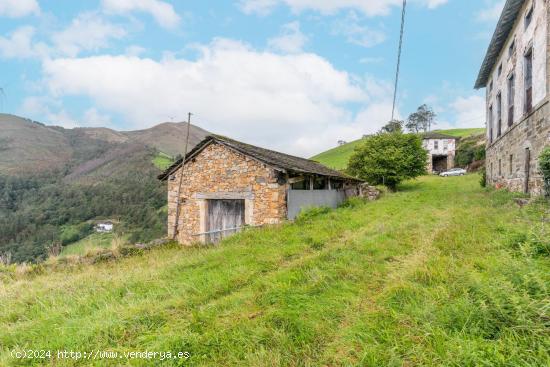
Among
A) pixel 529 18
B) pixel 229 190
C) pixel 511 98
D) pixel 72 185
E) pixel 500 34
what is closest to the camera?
pixel 529 18

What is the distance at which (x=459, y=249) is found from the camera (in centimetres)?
461

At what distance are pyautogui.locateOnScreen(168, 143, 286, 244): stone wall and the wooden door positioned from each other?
32 centimetres

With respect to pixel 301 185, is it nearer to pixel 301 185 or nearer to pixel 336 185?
pixel 301 185

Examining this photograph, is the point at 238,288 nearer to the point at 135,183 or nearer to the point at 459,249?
the point at 459,249

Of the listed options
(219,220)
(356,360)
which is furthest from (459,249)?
(219,220)

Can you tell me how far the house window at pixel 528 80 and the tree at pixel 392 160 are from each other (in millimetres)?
11311

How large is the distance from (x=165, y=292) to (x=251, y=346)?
2.10 metres

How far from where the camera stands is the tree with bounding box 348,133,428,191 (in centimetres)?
2175

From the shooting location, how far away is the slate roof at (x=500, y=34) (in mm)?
10992

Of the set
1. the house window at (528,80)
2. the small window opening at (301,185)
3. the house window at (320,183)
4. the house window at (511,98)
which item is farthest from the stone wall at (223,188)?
the house window at (511,98)

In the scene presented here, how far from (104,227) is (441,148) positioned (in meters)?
54.4

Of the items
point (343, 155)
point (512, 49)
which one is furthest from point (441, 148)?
point (512, 49)

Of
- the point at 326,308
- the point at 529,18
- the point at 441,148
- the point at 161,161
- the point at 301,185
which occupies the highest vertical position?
the point at 441,148

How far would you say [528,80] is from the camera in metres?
10.2
